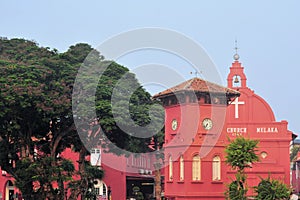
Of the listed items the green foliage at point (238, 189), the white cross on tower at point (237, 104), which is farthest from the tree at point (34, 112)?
the white cross on tower at point (237, 104)

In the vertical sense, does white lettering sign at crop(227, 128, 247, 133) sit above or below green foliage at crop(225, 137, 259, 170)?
above

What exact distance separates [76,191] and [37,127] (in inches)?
186

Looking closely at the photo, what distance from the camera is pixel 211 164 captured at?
4188 centimetres

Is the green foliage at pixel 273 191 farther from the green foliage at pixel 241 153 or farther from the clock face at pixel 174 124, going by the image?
the clock face at pixel 174 124

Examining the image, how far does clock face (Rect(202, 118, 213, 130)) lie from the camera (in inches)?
1662

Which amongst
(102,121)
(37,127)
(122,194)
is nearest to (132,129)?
(102,121)

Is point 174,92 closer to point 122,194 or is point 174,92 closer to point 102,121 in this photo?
point 102,121

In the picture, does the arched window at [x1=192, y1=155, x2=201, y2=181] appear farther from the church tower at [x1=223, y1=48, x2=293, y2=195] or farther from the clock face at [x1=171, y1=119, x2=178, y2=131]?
the church tower at [x1=223, y1=48, x2=293, y2=195]

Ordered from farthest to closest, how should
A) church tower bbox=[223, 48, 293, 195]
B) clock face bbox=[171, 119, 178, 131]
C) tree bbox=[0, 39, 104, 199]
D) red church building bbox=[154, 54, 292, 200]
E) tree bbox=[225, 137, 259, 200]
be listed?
1. church tower bbox=[223, 48, 293, 195]
2. clock face bbox=[171, 119, 178, 131]
3. red church building bbox=[154, 54, 292, 200]
4. tree bbox=[0, 39, 104, 199]
5. tree bbox=[225, 137, 259, 200]

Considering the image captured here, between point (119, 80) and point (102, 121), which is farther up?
point (119, 80)

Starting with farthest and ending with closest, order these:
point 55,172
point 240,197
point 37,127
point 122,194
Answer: point 122,194 → point 37,127 → point 55,172 → point 240,197

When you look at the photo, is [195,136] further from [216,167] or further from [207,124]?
[216,167]

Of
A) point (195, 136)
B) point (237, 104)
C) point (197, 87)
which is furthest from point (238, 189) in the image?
point (237, 104)

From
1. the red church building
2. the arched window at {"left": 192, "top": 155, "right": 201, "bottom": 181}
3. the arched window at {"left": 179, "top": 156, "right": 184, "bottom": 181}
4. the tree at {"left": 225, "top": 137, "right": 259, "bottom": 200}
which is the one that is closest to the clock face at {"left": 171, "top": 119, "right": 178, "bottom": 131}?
the red church building
